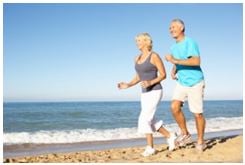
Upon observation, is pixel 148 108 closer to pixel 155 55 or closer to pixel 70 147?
pixel 155 55

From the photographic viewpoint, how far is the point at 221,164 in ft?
15.3

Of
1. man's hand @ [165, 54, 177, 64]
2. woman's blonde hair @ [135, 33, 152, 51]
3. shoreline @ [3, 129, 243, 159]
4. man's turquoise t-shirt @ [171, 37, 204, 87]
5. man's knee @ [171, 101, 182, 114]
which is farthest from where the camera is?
shoreline @ [3, 129, 243, 159]

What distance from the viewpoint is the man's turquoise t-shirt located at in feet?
15.9

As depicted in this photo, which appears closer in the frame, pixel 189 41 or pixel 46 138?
pixel 189 41

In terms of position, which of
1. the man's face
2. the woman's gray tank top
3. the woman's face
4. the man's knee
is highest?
the man's face

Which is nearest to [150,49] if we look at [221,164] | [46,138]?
[221,164]

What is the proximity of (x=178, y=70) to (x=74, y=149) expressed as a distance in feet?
10.5

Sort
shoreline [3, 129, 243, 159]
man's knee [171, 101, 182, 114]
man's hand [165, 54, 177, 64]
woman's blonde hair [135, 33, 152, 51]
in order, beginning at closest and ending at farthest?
1. man's hand [165, 54, 177, 64]
2. woman's blonde hair [135, 33, 152, 51]
3. man's knee [171, 101, 182, 114]
4. shoreline [3, 129, 243, 159]

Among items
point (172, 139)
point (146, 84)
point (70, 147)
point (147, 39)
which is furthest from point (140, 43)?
point (70, 147)

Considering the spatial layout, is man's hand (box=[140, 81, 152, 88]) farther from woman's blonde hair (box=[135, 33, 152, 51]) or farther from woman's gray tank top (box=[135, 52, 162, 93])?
woman's blonde hair (box=[135, 33, 152, 51])

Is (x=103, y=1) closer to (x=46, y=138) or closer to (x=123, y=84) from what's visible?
(x=123, y=84)

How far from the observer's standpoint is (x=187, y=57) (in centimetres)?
485

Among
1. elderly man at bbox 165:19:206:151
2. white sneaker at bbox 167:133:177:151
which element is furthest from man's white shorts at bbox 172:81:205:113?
white sneaker at bbox 167:133:177:151

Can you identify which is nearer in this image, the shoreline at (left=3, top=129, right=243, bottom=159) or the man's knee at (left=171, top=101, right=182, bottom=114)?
the man's knee at (left=171, top=101, right=182, bottom=114)
